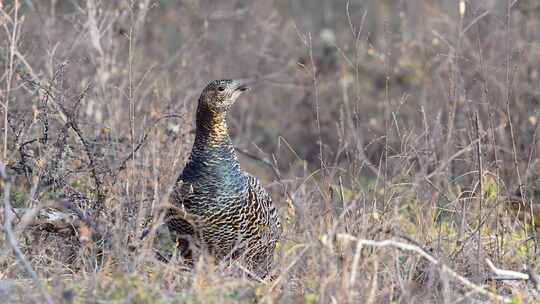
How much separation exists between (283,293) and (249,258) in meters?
1.18

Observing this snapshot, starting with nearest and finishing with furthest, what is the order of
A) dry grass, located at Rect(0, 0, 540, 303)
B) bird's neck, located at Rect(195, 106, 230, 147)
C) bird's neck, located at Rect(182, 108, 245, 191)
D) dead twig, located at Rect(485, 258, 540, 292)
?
dead twig, located at Rect(485, 258, 540, 292), dry grass, located at Rect(0, 0, 540, 303), bird's neck, located at Rect(182, 108, 245, 191), bird's neck, located at Rect(195, 106, 230, 147)

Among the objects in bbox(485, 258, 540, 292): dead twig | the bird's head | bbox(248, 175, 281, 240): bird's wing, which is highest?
the bird's head

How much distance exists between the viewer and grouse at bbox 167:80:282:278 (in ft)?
18.4

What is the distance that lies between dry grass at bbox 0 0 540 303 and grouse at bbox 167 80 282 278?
14 cm

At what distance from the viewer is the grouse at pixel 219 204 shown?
5617 millimetres

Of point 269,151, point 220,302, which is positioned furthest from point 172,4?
point 220,302

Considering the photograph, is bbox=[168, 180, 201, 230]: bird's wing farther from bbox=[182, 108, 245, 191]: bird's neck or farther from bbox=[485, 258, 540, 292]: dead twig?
bbox=[485, 258, 540, 292]: dead twig

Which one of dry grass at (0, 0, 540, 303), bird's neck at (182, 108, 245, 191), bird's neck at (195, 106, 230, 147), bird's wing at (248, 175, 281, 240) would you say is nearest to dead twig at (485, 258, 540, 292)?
dry grass at (0, 0, 540, 303)

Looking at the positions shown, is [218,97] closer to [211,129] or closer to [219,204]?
[211,129]

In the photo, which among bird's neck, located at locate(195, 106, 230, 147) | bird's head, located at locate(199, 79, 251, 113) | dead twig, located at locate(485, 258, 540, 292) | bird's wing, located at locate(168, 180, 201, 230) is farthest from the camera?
bird's head, located at locate(199, 79, 251, 113)

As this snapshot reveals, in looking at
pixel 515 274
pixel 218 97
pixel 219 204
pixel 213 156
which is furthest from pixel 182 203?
pixel 515 274

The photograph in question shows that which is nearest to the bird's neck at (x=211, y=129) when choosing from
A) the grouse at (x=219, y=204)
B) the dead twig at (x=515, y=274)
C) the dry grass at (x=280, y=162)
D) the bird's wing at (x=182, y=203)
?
the grouse at (x=219, y=204)

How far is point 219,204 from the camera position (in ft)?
18.5

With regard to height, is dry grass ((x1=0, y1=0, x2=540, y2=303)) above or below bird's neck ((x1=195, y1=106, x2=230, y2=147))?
below
